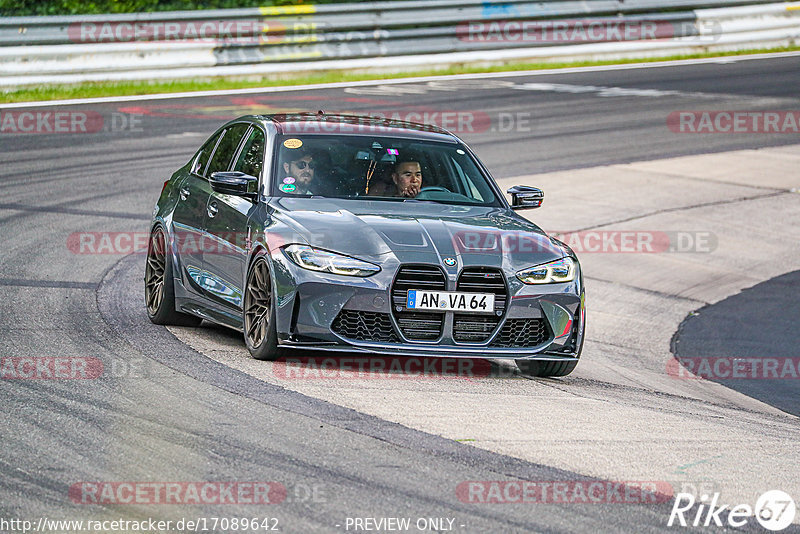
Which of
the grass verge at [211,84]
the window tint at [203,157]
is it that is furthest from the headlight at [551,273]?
the grass verge at [211,84]

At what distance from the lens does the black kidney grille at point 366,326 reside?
26.5 feet

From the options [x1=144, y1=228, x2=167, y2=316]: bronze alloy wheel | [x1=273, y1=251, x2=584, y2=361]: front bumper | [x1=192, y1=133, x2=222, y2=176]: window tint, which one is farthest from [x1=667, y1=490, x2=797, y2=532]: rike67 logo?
[x1=192, y1=133, x2=222, y2=176]: window tint

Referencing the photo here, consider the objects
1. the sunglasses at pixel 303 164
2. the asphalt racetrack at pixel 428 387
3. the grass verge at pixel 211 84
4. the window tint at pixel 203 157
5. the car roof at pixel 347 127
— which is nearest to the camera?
the asphalt racetrack at pixel 428 387

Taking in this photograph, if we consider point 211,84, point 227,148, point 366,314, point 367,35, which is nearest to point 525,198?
point 366,314

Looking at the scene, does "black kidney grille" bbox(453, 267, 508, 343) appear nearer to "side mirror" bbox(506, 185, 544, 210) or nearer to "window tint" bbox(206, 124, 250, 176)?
"side mirror" bbox(506, 185, 544, 210)

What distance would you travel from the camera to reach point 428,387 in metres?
7.82

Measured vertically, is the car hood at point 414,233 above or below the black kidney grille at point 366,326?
above

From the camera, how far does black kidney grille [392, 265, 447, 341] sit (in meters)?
8.06

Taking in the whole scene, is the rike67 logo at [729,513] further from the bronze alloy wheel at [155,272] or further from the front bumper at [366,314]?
the bronze alloy wheel at [155,272]

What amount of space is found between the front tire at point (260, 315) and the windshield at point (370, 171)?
0.81 metres

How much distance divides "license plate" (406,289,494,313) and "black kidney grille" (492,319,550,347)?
0.23 metres

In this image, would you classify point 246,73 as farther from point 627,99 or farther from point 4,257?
point 4,257

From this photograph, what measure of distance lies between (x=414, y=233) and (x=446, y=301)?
1.72 ft

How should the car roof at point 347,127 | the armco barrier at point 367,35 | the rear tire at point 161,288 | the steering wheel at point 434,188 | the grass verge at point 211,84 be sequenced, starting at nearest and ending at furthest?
the steering wheel at point 434,188
the car roof at point 347,127
the rear tire at point 161,288
the grass verge at point 211,84
the armco barrier at point 367,35
